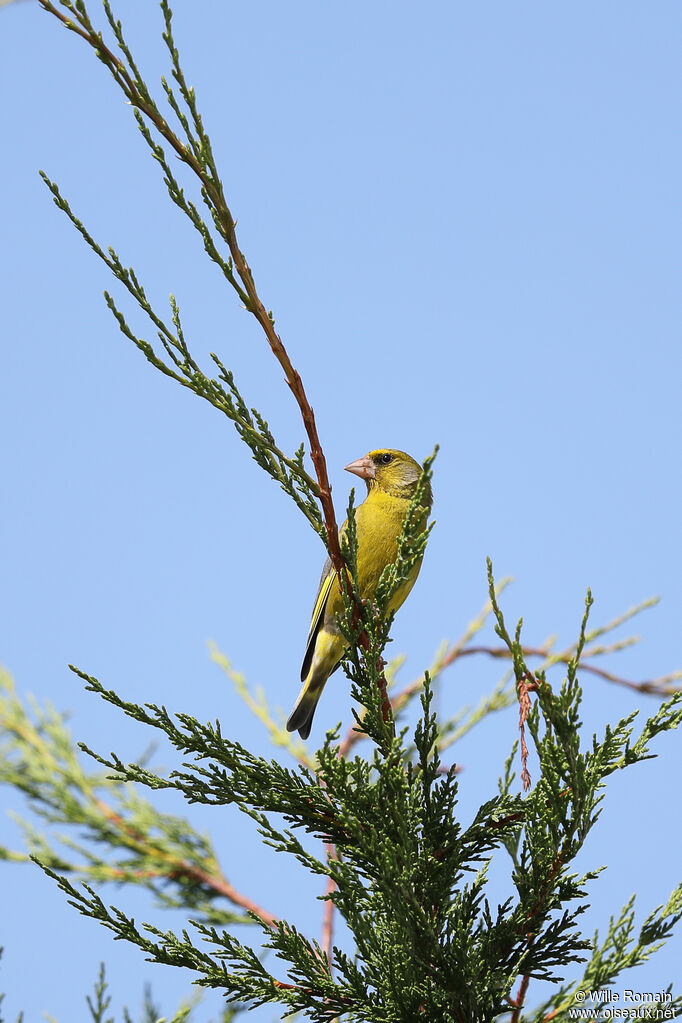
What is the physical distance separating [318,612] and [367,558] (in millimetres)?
523

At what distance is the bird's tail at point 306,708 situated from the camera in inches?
232

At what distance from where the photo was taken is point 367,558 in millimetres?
5363

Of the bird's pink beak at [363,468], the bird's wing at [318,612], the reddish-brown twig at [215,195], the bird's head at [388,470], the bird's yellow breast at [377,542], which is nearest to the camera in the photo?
the reddish-brown twig at [215,195]

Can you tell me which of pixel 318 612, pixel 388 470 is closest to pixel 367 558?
pixel 318 612

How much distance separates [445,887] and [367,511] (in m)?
2.52

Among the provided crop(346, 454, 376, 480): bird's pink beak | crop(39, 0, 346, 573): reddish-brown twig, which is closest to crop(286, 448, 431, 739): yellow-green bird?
crop(346, 454, 376, 480): bird's pink beak

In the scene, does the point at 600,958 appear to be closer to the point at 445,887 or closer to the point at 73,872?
the point at 445,887

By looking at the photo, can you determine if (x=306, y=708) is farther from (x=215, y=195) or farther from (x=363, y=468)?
(x=215, y=195)

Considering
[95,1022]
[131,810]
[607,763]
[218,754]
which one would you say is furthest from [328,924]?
[607,763]

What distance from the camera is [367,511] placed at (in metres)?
5.62

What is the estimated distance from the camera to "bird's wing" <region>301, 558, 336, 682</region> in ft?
18.4

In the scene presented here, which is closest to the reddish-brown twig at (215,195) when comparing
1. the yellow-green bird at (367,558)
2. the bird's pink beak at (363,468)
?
the yellow-green bird at (367,558)

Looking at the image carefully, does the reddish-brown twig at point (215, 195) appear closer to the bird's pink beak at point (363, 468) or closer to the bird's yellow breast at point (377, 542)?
the bird's yellow breast at point (377, 542)

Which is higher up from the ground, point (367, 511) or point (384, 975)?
point (367, 511)
